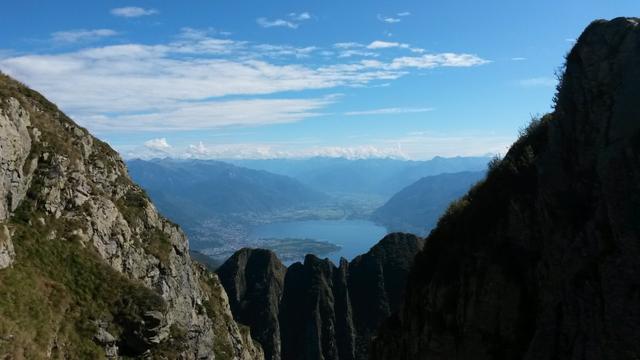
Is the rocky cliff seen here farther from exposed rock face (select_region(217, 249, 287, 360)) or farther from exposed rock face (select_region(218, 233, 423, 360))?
exposed rock face (select_region(218, 233, 423, 360))

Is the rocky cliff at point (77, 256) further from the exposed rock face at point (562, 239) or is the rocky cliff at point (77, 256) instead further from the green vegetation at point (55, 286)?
the exposed rock face at point (562, 239)

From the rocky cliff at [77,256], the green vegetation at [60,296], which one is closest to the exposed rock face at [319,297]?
the rocky cliff at [77,256]

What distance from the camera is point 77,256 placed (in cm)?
4138

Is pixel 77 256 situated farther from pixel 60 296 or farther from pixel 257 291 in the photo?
pixel 257 291

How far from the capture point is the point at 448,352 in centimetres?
2533

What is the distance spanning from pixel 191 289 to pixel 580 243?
5027cm

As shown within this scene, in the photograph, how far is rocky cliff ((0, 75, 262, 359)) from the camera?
34.5 m

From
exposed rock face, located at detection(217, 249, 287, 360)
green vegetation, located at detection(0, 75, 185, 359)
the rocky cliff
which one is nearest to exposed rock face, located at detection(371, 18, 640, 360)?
→ green vegetation, located at detection(0, 75, 185, 359)

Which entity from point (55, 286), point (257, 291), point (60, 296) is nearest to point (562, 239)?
point (60, 296)

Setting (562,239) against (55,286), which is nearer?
(562,239)

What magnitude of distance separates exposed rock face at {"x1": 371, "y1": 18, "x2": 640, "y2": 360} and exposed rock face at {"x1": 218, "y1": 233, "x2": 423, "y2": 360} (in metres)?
107

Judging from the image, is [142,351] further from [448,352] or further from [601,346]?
[601,346]

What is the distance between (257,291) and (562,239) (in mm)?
130382

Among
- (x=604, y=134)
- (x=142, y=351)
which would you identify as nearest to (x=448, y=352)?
(x=604, y=134)
